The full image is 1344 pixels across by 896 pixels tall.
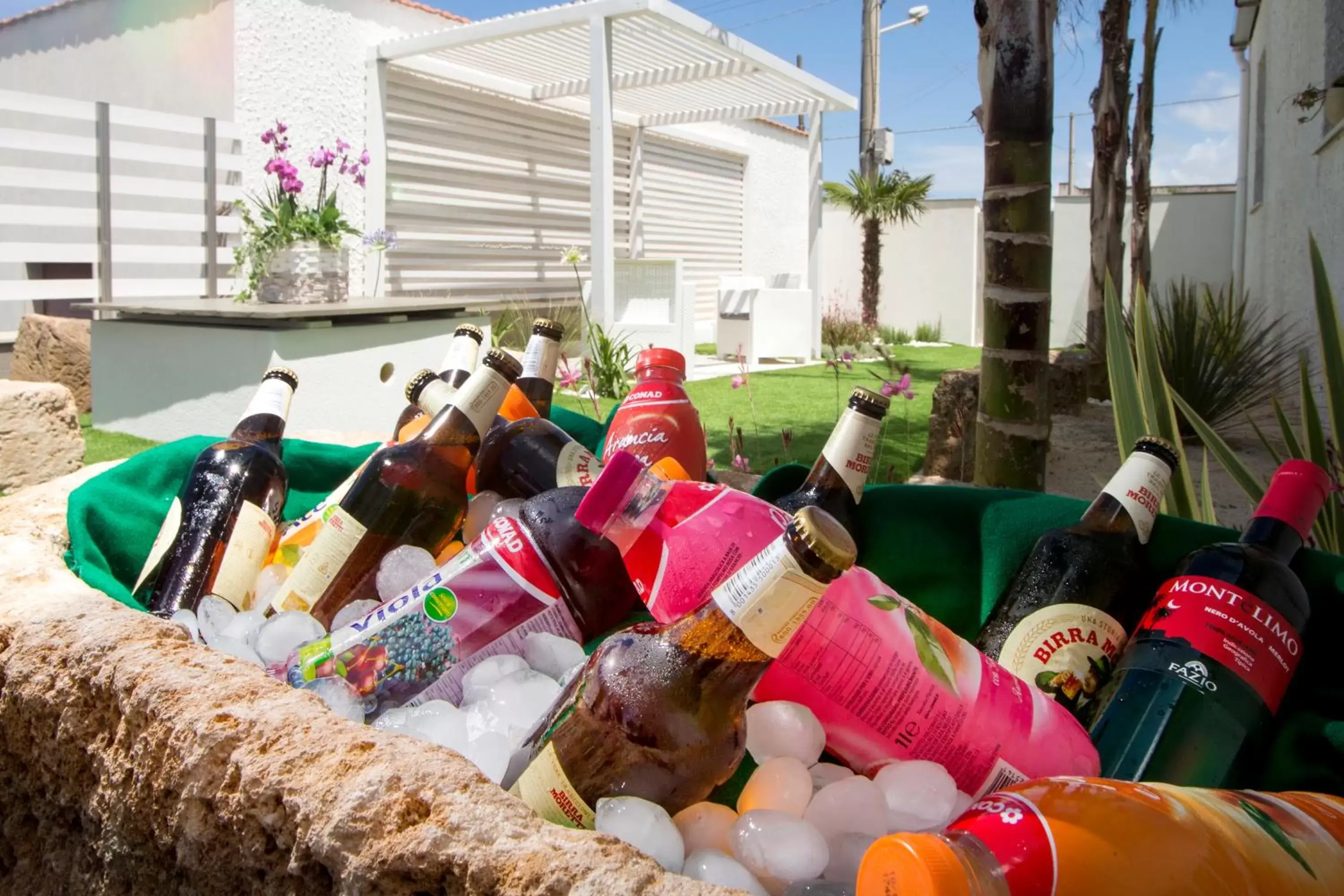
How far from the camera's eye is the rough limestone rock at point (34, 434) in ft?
13.3

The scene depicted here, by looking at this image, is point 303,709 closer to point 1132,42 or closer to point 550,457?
point 550,457

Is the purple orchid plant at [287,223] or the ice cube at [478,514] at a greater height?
the purple orchid plant at [287,223]

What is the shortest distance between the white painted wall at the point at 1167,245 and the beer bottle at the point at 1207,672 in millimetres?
16822

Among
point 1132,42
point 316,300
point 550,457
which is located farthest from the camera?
point 1132,42

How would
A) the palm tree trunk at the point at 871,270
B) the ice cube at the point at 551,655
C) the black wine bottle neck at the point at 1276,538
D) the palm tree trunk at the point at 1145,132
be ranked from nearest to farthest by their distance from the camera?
the black wine bottle neck at the point at 1276,538
the ice cube at the point at 551,655
the palm tree trunk at the point at 1145,132
the palm tree trunk at the point at 871,270

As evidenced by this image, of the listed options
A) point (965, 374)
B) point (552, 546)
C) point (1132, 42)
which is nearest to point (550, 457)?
point (552, 546)

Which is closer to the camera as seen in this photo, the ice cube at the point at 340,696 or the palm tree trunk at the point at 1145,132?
the ice cube at the point at 340,696

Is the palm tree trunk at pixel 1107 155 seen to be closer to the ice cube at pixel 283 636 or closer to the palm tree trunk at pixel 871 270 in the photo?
the ice cube at pixel 283 636

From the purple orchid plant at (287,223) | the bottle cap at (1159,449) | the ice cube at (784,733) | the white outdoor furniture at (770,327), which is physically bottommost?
the ice cube at (784,733)

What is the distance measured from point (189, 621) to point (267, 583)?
17 cm

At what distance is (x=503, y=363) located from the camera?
3.93 ft

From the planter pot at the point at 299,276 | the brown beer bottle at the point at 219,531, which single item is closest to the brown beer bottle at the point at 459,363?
the brown beer bottle at the point at 219,531

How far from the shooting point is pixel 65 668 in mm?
904

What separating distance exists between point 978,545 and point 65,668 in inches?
35.7
